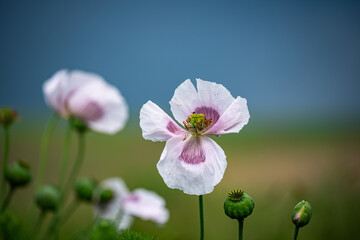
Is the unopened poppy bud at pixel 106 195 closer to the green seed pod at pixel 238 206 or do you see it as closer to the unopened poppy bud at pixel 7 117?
the unopened poppy bud at pixel 7 117

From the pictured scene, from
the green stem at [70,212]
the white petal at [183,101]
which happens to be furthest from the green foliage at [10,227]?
the green stem at [70,212]

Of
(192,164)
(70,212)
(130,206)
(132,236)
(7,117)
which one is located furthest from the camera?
(70,212)

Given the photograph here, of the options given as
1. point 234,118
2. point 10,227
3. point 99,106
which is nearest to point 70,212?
point 99,106

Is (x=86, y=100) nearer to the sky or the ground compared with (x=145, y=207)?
nearer to the sky

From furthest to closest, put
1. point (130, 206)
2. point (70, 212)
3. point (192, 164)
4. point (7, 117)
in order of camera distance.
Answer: point (70, 212), point (130, 206), point (7, 117), point (192, 164)

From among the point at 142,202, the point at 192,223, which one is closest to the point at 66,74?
the point at 142,202

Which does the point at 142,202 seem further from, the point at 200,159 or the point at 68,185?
the point at 200,159

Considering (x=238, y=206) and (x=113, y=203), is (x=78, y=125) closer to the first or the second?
(x=113, y=203)
